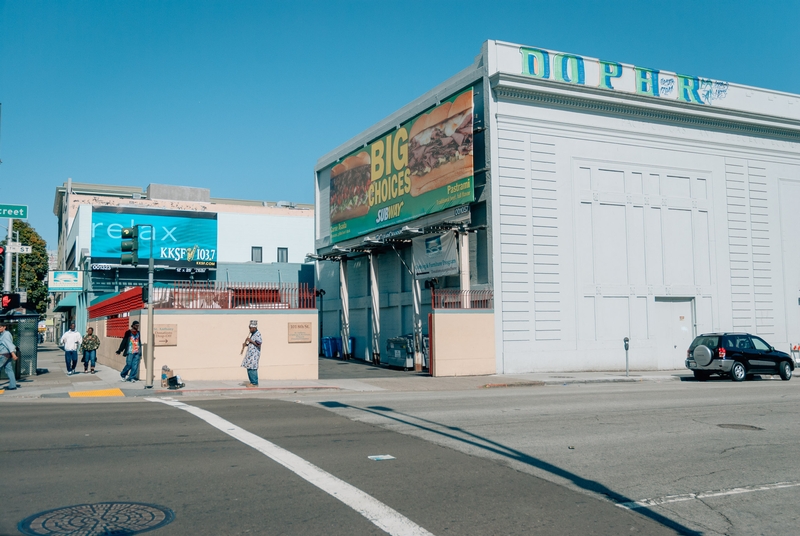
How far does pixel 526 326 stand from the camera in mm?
25641

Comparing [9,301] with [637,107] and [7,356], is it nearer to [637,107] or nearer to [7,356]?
[7,356]

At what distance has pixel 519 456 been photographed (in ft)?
29.8

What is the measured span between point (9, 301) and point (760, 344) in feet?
85.3

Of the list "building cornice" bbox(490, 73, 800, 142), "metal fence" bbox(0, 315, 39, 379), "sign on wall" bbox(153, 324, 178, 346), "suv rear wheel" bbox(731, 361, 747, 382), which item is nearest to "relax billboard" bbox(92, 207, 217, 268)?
"metal fence" bbox(0, 315, 39, 379)

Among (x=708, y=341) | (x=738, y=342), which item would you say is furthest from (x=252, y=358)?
(x=738, y=342)

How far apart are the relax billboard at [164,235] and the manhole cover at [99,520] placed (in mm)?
40863

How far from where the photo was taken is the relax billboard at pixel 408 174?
1038 inches

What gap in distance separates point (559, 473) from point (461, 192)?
61.4 feet

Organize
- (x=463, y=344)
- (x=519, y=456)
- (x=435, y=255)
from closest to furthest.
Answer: (x=519, y=456) → (x=463, y=344) → (x=435, y=255)

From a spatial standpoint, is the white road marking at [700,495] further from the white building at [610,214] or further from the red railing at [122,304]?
the red railing at [122,304]

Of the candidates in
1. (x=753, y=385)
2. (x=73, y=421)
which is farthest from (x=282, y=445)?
(x=753, y=385)

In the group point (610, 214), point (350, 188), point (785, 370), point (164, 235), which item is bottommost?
point (785, 370)

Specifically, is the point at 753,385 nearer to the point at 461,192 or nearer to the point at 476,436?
the point at 461,192

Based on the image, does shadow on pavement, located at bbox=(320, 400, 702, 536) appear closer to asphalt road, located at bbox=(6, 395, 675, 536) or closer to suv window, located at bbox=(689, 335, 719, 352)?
asphalt road, located at bbox=(6, 395, 675, 536)
